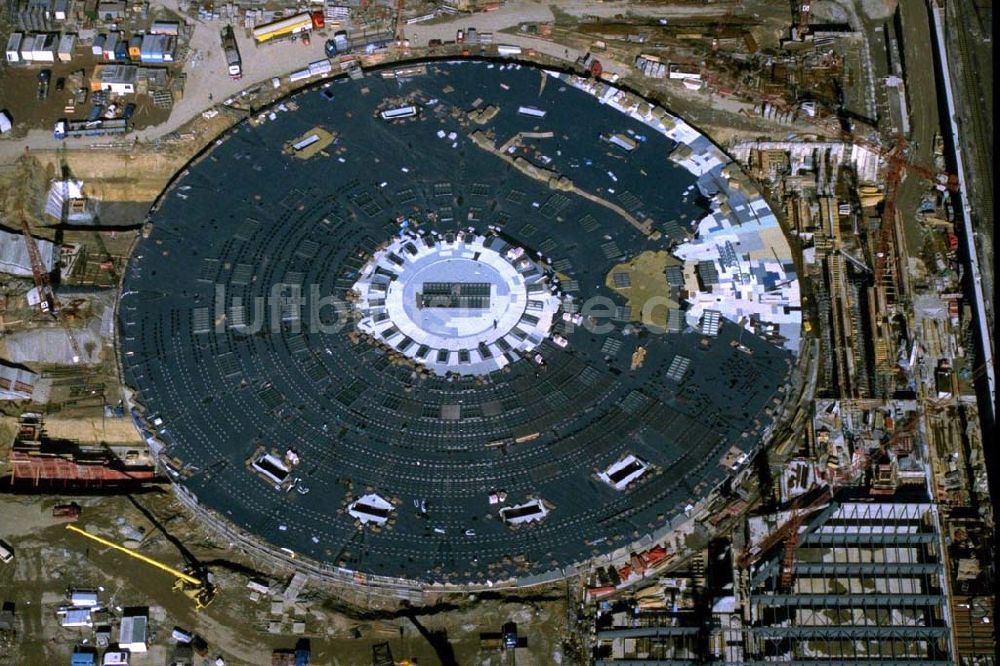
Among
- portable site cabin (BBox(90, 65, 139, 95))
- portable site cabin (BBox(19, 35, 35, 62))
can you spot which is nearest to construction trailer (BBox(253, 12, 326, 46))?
portable site cabin (BBox(90, 65, 139, 95))

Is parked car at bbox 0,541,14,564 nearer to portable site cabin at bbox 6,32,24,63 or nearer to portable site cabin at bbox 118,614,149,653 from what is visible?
portable site cabin at bbox 118,614,149,653

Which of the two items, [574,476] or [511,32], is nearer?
[574,476]

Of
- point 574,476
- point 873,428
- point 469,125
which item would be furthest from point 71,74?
point 873,428

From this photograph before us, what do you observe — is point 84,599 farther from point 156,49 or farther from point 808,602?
point 156,49

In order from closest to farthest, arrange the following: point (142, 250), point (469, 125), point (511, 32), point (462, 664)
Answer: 1. point (462, 664)
2. point (142, 250)
3. point (469, 125)
4. point (511, 32)

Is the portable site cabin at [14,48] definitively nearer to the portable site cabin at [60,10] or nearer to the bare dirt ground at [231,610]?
the portable site cabin at [60,10]

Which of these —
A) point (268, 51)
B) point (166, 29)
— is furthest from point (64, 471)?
point (166, 29)

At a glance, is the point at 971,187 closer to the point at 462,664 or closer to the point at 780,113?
the point at 780,113

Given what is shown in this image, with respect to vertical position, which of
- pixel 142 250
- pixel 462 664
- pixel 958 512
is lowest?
pixel 462 664
